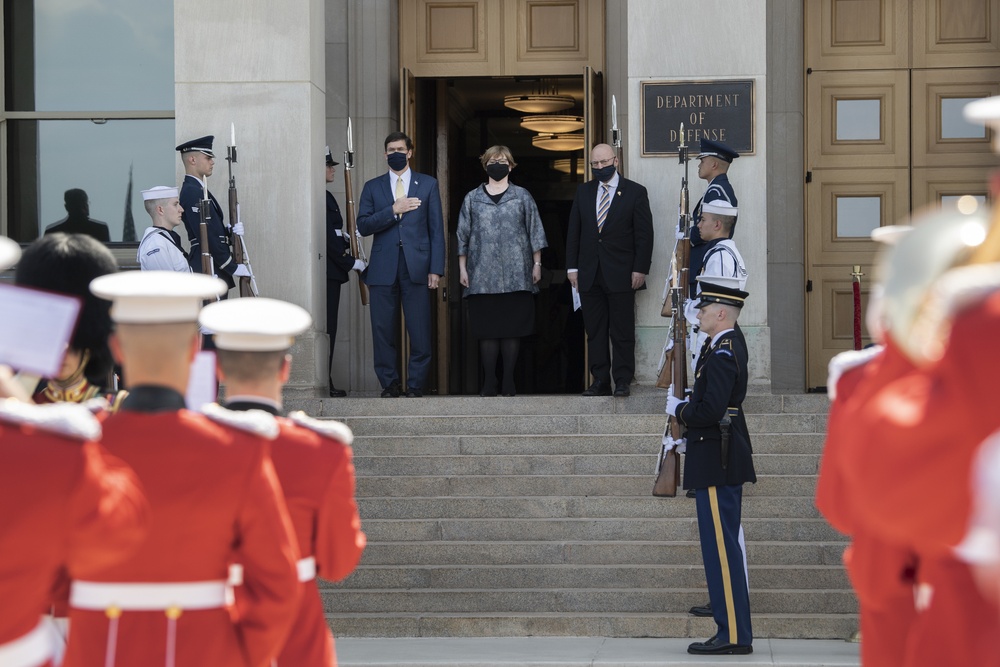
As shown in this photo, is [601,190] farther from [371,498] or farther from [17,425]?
[17,425]

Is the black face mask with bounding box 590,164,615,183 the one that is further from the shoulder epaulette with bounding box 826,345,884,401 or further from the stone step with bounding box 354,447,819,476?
the shoulder epaulette with bounding box 826,345,884,401

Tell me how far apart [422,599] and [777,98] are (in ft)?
23.8

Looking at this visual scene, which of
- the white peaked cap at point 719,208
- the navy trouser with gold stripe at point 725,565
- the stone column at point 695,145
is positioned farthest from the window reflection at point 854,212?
the navy trouser with gold stripe at point 725,565

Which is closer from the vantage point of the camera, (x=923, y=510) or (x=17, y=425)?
(x=923, y=510)

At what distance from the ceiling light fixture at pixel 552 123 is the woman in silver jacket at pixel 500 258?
232 inches

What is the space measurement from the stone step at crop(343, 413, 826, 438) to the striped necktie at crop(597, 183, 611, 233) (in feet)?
6.33

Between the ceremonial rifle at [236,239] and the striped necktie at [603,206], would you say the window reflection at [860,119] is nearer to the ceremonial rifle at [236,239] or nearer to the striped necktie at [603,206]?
the striped necktie at [603,206]

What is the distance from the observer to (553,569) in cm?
884

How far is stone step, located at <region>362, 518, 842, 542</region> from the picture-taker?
9.12 m

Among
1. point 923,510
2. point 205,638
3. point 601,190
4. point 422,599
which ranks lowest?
point 422,599

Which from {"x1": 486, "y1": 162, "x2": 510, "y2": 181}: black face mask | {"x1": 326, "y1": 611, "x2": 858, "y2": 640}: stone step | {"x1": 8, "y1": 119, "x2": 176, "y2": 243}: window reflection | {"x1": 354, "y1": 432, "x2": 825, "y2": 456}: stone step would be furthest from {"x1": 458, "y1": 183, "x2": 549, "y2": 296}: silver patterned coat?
{"x1": 326, "y1": 611, "x2": 858, "y2": 640}: stone step

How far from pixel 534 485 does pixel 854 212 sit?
19.3 ft

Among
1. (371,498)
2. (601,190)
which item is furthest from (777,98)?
(371,498)

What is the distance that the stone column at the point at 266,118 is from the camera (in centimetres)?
1213
